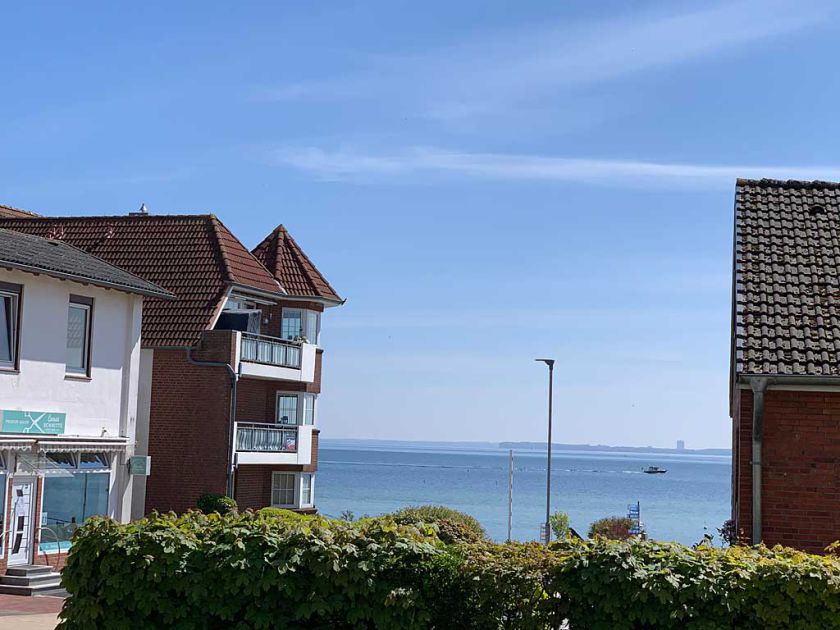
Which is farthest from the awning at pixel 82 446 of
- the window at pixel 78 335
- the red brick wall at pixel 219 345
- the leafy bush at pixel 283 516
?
the leafy bush at pixel 283 516

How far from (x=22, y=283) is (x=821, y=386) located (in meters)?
17.4

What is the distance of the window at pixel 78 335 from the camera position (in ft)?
88.5

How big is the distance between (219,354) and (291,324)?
515 cm

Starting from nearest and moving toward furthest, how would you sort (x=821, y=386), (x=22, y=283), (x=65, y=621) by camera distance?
(x=65, y=621) → (x=821, y=386) → (x=22, y=283)

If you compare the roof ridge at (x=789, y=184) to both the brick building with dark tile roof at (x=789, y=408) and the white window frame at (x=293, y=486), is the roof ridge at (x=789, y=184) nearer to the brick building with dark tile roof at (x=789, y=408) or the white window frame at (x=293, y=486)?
the brick building with dark tile roof at (x=789, y=408)

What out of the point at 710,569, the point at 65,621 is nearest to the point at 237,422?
the point at 65,621

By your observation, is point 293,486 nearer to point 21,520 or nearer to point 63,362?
point 63,362

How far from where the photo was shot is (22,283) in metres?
25.2

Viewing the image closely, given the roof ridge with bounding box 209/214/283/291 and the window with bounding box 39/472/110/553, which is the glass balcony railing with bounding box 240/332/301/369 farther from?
the window with bounding box 39/472/110/553

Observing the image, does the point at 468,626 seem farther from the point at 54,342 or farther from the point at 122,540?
the point at 54,342

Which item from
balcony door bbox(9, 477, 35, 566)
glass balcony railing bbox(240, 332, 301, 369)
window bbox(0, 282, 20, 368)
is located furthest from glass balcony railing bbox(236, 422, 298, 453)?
window bbox(0, 282, 20, 368)

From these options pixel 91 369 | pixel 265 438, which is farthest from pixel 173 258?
pixel 91 369

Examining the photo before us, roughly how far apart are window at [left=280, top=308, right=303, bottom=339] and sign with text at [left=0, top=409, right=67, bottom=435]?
14721 mm

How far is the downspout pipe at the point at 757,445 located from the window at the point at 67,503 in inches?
666
